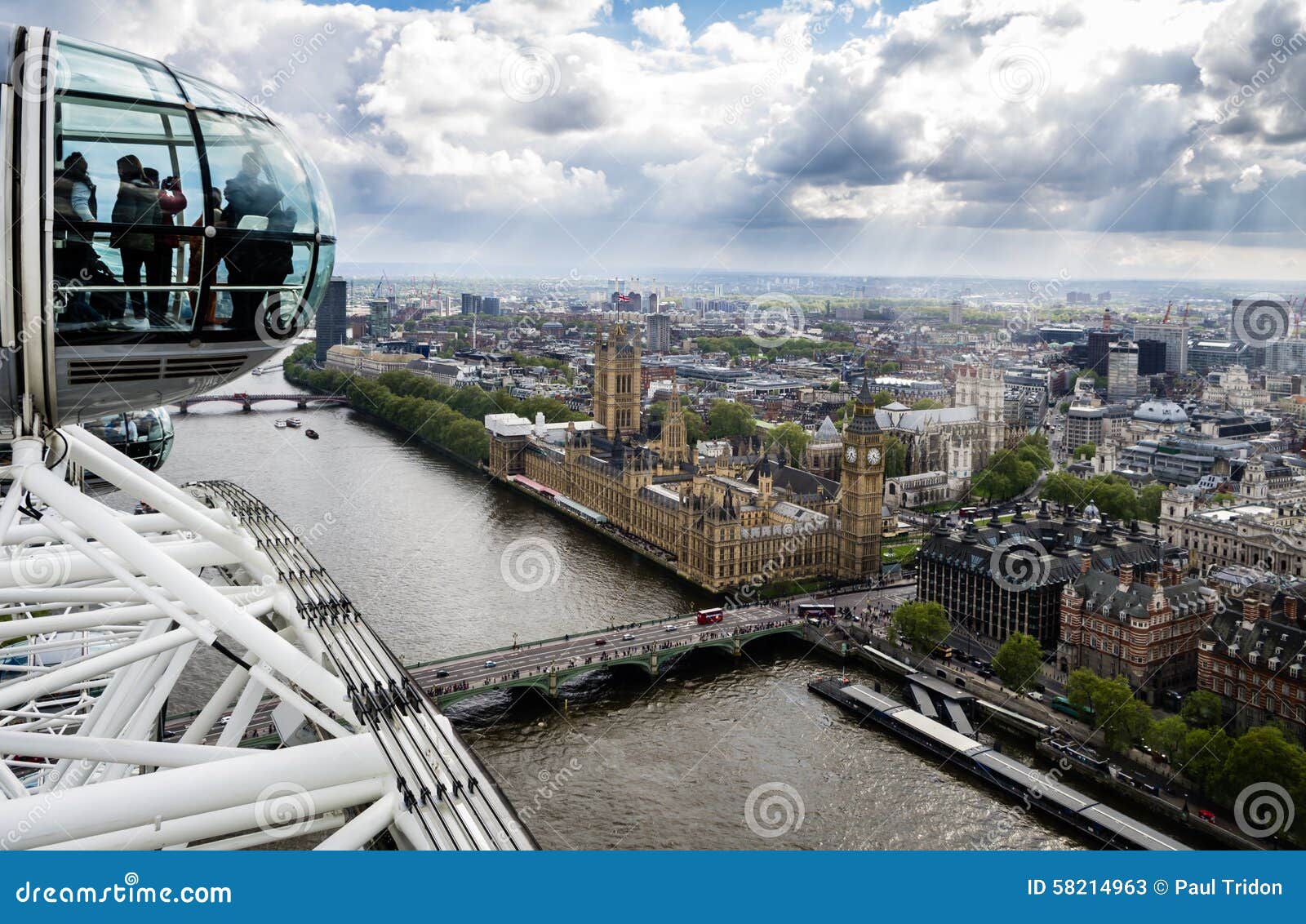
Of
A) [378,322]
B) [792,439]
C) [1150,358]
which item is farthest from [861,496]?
[378,322]

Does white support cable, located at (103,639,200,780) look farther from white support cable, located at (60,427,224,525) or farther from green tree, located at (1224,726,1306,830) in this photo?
green tree, located at (1224,726,1306,830)

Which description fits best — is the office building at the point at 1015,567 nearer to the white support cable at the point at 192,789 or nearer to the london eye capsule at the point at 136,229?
the london eye capsule at the point at 136,229

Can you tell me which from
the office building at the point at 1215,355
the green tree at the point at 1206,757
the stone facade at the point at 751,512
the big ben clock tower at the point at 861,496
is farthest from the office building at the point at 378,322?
the green tree at the point at 1206,757

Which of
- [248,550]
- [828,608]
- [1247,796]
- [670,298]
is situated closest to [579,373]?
[828,608]

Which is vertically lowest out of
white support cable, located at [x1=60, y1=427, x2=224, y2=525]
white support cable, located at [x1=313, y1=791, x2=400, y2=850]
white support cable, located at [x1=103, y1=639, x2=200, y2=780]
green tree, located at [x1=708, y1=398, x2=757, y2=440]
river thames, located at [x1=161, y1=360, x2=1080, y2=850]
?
river thames, located at [x1=161, y1=360, x2=1080, y2=850]

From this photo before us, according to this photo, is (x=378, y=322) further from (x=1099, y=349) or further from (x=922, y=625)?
(x=922, y=625)

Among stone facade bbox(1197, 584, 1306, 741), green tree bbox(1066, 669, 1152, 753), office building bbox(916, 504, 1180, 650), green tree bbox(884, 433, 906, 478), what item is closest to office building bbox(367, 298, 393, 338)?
green tree bbox(884, 433, 906, 478)
